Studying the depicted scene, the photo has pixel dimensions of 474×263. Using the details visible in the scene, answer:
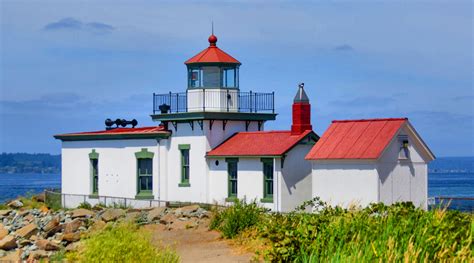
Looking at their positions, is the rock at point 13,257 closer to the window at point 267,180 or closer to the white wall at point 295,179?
the window at point 267,180

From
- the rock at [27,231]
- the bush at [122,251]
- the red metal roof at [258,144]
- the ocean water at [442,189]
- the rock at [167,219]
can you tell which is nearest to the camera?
the bush at [122,251]

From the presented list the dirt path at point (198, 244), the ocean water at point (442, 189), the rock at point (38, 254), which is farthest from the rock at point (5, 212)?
the rock at point (38, 254)

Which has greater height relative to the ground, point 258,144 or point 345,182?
point 258,144

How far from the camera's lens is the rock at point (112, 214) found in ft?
112

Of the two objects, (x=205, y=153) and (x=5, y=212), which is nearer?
(x=205, y=153)

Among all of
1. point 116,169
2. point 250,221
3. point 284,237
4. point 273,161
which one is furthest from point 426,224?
point 116,169

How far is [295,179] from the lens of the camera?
34219mm

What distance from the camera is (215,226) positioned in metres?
28.1

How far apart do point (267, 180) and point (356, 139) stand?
3865 mm

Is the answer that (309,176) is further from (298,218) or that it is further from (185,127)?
(298,218)

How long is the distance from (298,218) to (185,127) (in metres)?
15.0

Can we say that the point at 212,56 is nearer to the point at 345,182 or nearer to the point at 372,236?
the point at 345,182

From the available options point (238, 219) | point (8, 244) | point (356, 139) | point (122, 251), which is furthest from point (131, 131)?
point (122, 251)

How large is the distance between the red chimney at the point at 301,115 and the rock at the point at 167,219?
531 centimetres
